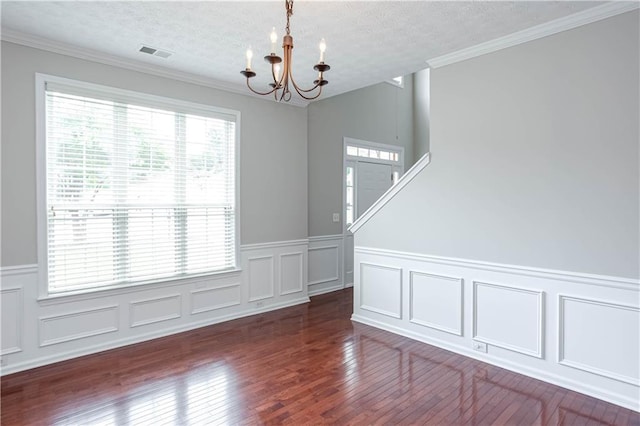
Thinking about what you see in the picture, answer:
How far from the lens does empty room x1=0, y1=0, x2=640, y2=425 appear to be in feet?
8.78

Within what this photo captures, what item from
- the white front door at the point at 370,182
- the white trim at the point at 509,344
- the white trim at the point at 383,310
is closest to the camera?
the white trim at the point at 509,344

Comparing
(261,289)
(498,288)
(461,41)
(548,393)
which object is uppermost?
(461,41)

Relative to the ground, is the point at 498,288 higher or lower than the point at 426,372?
higher

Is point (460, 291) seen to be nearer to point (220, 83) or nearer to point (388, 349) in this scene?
point (388, 349)

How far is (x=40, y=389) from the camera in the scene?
288 cm

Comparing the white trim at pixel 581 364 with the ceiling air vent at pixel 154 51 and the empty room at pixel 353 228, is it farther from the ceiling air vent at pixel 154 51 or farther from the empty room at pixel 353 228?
the ceiling air vent at pixel 154 51

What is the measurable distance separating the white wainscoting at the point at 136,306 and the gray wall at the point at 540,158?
78.4 inches

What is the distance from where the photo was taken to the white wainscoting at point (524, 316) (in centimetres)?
268

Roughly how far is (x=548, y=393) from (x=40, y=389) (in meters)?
3.87

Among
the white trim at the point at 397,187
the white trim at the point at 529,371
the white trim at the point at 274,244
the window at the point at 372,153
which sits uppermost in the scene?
the window at the point at 372,153

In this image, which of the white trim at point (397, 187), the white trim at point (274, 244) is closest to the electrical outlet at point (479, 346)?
the white trim at point (397, 187)

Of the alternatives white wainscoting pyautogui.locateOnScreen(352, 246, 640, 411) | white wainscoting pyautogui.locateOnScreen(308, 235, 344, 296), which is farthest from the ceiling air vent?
white wainscoting pyautogui.locateOnScreen(308, 235, 344, 296)

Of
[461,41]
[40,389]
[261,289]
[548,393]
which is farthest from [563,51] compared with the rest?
[40,389]

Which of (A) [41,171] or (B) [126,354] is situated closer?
(A) [41,171]
